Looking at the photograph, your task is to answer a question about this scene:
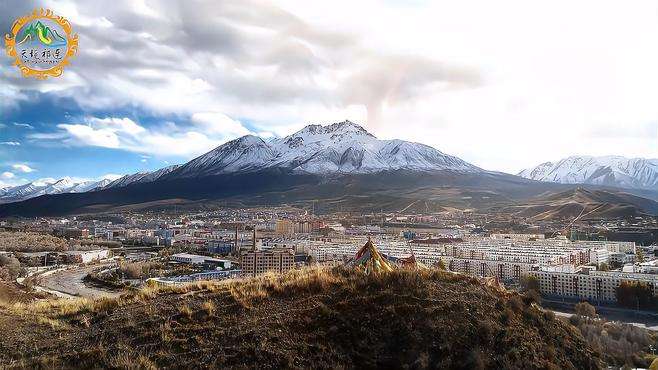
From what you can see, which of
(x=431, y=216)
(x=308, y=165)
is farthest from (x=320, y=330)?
(x=308, y=165)

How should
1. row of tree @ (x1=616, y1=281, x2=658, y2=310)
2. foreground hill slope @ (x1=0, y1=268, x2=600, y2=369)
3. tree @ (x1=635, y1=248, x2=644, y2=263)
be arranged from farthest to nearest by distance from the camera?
1. tree @ (x1=635, y1=248, x2=644, y2=263)
2. row of tree @ (x1=616, y1=281, x2=658, y2=310)
3. foreground hill slope @ (x1=0, y1=268, x2=600, y2=369)

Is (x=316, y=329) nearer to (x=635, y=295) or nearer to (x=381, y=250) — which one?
(x=635, y=295)

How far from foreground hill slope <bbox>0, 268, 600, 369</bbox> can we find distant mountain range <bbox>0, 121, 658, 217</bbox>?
2462 inches

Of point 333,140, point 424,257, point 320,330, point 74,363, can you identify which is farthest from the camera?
point 333,140

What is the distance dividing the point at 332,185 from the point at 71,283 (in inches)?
3070

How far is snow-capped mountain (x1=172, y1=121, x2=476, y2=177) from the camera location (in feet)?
479

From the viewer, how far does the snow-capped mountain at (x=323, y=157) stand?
479ft

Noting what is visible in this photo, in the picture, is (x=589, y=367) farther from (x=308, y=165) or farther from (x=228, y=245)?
(x=308, y=165)

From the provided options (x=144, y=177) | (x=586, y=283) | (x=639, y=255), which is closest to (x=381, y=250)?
(x=586, y=283)

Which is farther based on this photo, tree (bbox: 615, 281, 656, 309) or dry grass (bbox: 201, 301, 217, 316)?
tree (bbox: 615, 281, 656, 309)

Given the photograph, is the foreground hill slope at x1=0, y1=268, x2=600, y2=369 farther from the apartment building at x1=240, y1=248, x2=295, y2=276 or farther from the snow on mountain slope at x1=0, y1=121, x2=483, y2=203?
the snow on mountain slope at x1=0, y1=121, x2=483, y2=203

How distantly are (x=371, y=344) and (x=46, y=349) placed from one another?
3.27 m

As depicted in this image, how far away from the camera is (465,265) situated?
33.2 metres

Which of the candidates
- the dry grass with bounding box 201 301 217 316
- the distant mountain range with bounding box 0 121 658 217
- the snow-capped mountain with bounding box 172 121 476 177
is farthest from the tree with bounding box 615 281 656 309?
the snow-capped mountain with bounding box 172 121 476 177
